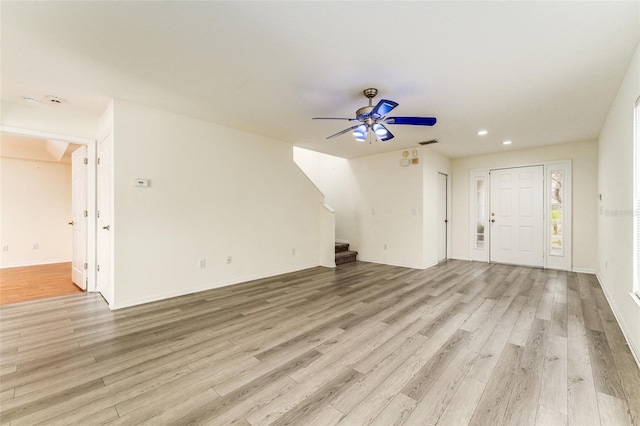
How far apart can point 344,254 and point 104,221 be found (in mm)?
4463

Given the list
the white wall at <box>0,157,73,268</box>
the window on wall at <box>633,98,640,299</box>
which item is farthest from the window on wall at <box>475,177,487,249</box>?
the white wall at <box>0,157,73,268</box>

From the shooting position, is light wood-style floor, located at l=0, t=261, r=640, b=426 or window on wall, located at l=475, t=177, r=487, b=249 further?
window on wall, located at l=475, t=177, r=487, b=249

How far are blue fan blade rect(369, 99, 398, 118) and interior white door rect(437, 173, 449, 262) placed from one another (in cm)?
408

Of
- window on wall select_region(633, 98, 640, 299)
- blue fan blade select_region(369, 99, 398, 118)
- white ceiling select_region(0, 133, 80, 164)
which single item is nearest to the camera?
window on wall select_region(633, 98, 640, 299)

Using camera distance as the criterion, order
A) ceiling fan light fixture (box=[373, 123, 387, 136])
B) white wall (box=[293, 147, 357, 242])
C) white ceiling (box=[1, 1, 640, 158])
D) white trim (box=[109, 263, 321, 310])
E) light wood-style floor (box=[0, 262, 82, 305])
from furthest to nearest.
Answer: white wall (box=[293, 147, 357, 242])
light wood-style floor (box=[0, 262, 82, 305])
white trim (box=[109, 263, 321, 310])
ceiling fan light fixture (box=[373, 123, 387, 136])
white ceiling (box=[1, 1, 640, 158])

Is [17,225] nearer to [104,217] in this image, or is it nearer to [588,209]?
[104,217]

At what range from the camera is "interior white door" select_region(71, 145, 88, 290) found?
13.0ft

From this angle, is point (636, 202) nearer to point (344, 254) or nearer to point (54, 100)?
point (344, 254)

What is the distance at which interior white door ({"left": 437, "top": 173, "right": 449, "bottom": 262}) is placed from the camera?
247 inches

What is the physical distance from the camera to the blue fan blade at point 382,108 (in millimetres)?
2515

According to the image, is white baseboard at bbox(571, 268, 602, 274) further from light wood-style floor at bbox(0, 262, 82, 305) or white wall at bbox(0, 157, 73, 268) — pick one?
white wall at bbox(0, 157, 73, 268)

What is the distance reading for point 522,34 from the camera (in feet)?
6.68

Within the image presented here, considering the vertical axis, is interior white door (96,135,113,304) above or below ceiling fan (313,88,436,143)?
below

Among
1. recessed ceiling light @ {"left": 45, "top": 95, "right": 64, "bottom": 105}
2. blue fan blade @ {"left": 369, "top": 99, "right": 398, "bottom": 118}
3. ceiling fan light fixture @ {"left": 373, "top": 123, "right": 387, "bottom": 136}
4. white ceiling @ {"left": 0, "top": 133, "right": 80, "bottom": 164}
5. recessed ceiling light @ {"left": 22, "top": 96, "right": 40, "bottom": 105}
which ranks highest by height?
recessed ceiling light @ {"left": 45, "top": 95, "right": 64, "bottom": 105}
